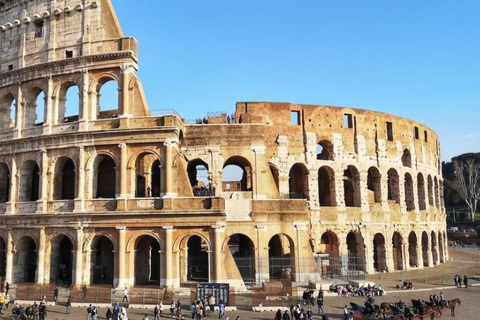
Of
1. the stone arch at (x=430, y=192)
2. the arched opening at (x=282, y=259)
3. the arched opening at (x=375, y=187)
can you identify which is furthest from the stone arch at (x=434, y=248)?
the arched opening at (x=282, y=259)

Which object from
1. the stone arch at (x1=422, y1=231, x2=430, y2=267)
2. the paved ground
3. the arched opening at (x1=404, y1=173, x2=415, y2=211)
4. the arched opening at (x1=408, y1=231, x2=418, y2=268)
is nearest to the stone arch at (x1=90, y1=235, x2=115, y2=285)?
the paved ground

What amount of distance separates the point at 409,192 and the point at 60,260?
2701 cm

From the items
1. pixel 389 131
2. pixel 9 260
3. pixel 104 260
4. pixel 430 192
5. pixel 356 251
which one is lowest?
pixel 356 251

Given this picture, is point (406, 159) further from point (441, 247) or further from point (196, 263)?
point (196, 263)

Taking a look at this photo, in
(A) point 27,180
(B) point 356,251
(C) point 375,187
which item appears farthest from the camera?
(C) point 375,187

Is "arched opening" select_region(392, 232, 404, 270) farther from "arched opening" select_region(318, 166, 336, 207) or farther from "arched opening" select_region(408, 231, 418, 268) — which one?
"arched opening" select_region(318, 166, 336, 207)

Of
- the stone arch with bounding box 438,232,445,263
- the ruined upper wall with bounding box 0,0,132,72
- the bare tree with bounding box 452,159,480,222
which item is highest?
the ruined upper wall with bounding box 0,0,132,72

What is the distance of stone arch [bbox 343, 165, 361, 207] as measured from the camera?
3156cm

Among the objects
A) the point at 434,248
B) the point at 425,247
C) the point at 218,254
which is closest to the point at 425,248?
the point at 425,247

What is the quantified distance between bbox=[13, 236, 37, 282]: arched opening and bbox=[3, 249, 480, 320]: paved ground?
5.09 meters

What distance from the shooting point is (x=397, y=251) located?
33.9m

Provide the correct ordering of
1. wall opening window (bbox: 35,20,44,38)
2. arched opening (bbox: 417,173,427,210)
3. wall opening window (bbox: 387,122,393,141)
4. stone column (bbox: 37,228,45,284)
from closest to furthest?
stone column (bbox: 37,228,45,284) < wall opening window (bbox: 35,20,44,38) < wall opening window (bbox: 387,122,393,141) < arched opening (bbox: 417,173,427,210)

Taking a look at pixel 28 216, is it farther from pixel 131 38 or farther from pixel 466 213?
pixel 466 213

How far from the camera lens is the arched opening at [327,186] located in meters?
30.6
